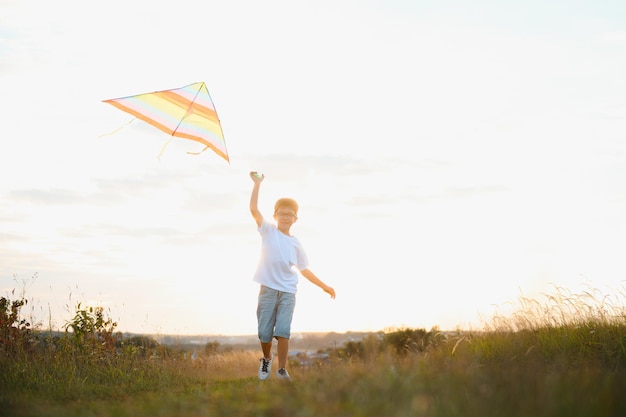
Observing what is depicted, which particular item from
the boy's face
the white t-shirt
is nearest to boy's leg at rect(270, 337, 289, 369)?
the white t-shirt

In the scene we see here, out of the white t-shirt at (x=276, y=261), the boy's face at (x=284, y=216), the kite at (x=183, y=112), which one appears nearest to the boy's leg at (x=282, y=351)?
the white t-shirt at (x=276, y=261)

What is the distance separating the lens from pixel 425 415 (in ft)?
14.9

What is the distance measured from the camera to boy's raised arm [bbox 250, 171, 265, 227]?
9.53 m

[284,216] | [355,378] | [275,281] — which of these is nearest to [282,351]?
[275,281]

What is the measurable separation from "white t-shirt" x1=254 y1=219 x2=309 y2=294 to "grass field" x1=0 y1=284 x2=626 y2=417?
4.34 feet

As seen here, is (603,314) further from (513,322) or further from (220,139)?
(220,139)

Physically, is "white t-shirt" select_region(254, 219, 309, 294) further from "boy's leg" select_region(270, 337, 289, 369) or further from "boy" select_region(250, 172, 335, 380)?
"boy's leg" select_region(270, 337, 289, 369)

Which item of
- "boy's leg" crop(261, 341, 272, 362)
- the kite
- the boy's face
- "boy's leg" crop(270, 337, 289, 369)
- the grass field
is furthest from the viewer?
the kite

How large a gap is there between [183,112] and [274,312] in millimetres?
3589

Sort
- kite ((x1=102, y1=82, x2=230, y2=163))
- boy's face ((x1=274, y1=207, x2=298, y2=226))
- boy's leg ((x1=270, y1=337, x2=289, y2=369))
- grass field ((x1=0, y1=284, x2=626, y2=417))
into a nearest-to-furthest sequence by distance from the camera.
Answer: grass field ((x1=0, y1=284, x2=626, y2=417))
boy's leg ((x1=270, y1=337, x2=289, y2=369))
boy's face ((x1=274, y1=207, x2=298, y2=226))
kite ((x1=102, y1=82, x2=230, y2=163))

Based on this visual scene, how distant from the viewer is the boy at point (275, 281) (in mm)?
9578

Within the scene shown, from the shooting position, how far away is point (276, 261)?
9.67 meters

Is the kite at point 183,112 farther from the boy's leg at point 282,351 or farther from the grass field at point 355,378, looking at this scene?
the grass field at point 355,378

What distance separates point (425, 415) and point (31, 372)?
642 cm
